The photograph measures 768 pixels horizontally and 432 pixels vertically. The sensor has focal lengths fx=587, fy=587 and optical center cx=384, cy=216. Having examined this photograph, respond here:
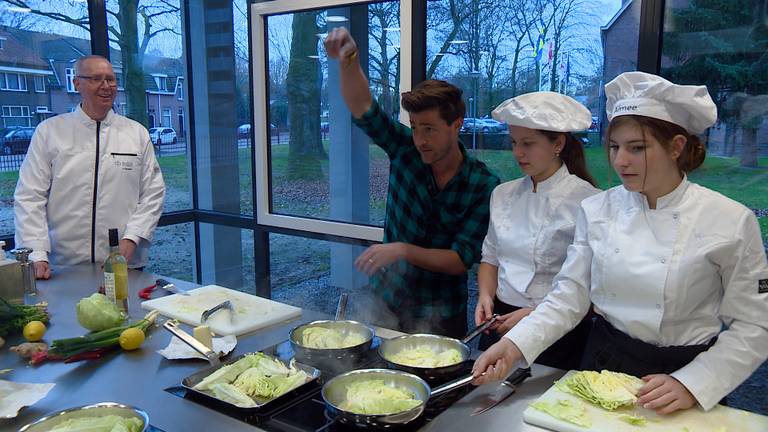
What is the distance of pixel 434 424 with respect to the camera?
1.26m

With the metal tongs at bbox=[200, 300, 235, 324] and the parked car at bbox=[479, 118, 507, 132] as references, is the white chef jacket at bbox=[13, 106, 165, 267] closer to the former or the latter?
the metal tongs at bbox=[200, 300, 235, 324]

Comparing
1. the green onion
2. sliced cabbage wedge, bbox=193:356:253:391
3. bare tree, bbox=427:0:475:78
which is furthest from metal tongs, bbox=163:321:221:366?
bare tree, bbox=427:0:475:78

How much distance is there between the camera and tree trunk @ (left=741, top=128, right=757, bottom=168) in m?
2.47

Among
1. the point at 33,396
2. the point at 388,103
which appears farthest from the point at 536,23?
the point at 33,396

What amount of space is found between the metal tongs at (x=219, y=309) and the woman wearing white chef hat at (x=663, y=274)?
0.90 metres

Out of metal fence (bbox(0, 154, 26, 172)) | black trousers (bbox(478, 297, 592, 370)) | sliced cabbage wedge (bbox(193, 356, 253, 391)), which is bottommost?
black trousers (bbox(478, 297, 592, 370))

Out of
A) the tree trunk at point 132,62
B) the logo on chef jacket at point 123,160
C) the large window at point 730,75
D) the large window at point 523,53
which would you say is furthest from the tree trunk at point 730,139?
the tree trunk at point 132,62

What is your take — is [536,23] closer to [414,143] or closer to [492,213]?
[414,143]

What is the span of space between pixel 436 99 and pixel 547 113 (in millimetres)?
454

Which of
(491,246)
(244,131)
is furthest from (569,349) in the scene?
(244,131)

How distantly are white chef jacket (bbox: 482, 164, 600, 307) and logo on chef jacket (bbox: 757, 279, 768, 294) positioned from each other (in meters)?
0.55

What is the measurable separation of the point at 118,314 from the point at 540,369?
127cm

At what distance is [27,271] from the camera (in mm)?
2197

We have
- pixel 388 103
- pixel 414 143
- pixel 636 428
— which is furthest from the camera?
pixel 388 103
